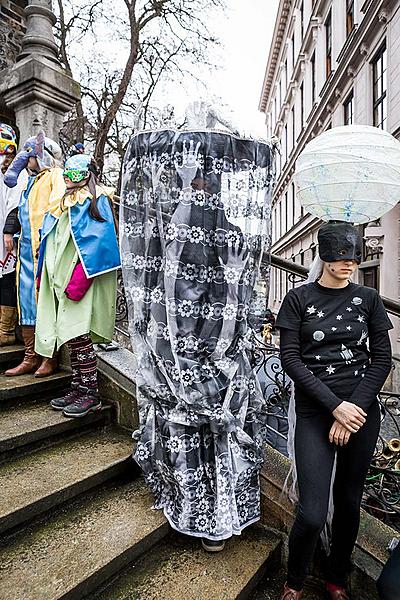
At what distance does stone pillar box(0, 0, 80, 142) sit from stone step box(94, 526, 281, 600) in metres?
3.79

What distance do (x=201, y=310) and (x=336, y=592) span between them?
1.51 meters

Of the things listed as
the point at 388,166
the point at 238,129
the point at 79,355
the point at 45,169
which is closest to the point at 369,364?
the point at 388,166

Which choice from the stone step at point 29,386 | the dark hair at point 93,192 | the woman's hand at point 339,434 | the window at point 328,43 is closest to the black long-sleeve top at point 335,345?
the woman's hand at point 339,434

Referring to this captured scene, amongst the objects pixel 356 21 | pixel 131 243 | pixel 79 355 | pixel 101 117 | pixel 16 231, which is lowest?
pixel 79 355

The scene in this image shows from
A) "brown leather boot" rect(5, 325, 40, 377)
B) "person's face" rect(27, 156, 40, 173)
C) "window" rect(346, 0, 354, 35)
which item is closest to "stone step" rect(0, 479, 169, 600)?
"brown leather boot" rect(5, 325, 40, 377)

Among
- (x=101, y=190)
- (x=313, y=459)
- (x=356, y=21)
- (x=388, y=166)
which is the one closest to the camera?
(x=313, y=459)

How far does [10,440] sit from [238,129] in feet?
6.82

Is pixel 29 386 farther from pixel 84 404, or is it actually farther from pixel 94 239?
pixel 94 239

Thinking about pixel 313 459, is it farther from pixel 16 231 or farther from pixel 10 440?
pixel 16 231

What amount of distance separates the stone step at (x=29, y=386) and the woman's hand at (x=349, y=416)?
200 centimetres

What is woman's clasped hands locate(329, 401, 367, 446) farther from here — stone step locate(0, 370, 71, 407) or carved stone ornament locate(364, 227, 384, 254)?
carved stone ornament locate(364, 227, 384, 254)

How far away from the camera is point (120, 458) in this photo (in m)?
2.50

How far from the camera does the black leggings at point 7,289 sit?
11.0ft

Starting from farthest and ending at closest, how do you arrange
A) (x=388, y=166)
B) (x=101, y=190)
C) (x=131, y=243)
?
(x=101, y=190)
(x=131, y=243)
(x=388, y=166)
